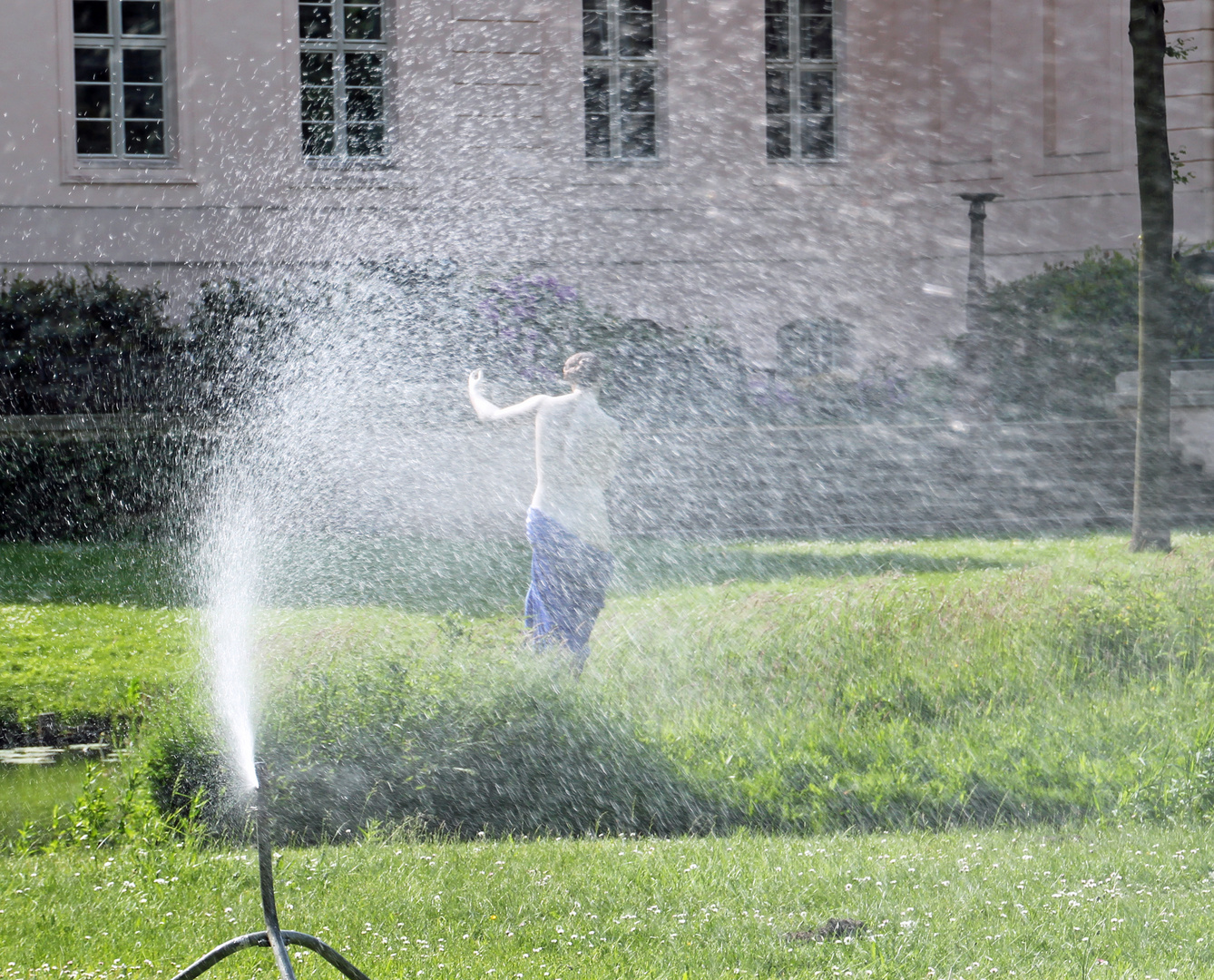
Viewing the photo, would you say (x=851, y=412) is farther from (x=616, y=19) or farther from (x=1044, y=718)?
(x=1044, y=718)

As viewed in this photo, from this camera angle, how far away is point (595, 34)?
19.3 metres

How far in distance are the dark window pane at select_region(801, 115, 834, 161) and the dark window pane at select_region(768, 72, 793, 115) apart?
351 mm

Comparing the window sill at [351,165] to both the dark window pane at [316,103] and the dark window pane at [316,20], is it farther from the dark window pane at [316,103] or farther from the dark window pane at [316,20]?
the dark window pane at [316,20]

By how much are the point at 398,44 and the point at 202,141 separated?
8.80 feet

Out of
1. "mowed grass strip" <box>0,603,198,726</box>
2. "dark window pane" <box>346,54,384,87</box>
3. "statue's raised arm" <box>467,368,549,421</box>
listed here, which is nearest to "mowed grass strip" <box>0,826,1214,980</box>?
"mowed grass strip" <box>0,603,198,726</box>

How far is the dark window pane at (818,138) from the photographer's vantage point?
64.7 ft

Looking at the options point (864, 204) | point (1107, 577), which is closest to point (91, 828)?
point (1107, 577)

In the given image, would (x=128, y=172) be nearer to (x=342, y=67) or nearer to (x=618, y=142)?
(x=342, y=67)

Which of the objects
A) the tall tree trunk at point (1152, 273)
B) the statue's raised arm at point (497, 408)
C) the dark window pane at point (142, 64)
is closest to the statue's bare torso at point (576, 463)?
the statue's raised arm at point (497, 408)

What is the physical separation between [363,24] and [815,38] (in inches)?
245

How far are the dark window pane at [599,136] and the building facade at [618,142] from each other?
0.04 m

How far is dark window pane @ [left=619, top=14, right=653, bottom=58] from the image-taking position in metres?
19.4

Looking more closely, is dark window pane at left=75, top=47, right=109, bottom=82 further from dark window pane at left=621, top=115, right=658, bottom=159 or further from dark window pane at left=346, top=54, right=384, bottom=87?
dark window pane at left=621, top=115, right=658, bottom=159

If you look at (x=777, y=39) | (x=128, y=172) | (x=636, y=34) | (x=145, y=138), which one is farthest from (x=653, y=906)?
(x=777, y=39)
